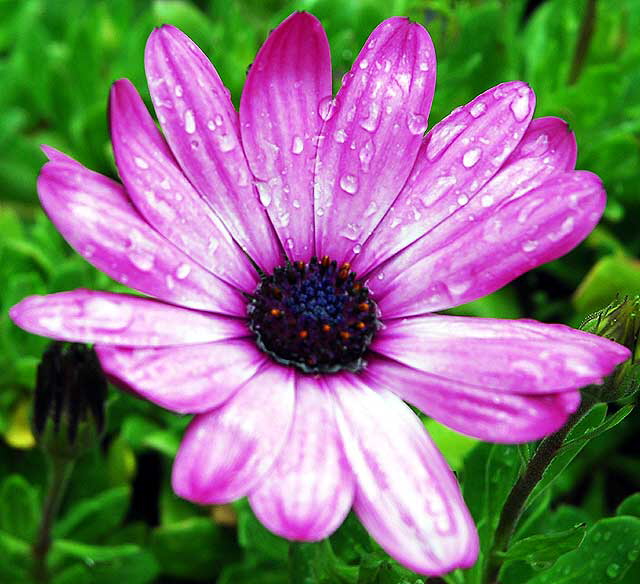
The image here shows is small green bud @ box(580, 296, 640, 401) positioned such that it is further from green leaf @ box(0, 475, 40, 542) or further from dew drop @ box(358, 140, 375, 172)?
green leaf @ box(0, 475, 40, 542)

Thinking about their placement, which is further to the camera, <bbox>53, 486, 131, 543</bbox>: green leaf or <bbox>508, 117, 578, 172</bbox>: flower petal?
<bbox>53, 486, 131, 543</bbox>: green leaf

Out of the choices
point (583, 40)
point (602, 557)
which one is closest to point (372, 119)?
point (602, 557)

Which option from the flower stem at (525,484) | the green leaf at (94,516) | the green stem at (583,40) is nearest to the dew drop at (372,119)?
the flower stem at (525,484)

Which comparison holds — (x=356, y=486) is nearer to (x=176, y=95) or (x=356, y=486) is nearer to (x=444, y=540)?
(x=444, y=540)

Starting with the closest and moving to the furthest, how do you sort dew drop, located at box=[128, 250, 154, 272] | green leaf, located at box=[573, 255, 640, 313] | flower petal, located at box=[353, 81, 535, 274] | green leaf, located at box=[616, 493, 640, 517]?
dew drop, located at box=[128, 250, 154, 272] → flower petal, located at box=[353, 81, 535, 274] → green leaf, located at box=[616, 493, 640, 517] → green leaf, located at box=[573, 255, 640, 313]

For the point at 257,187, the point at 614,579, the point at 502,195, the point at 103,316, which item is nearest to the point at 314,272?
the point at 257,187

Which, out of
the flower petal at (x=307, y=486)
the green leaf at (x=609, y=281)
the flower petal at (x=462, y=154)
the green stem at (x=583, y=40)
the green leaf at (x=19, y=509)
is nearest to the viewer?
the flower petal at (x=307, y=486)

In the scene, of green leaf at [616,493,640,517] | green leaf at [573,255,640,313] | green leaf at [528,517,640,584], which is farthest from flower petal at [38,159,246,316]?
green leaf at [573,255,640,313]

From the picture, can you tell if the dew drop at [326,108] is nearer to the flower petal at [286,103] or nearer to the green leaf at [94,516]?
the flower petal at [286,103]
